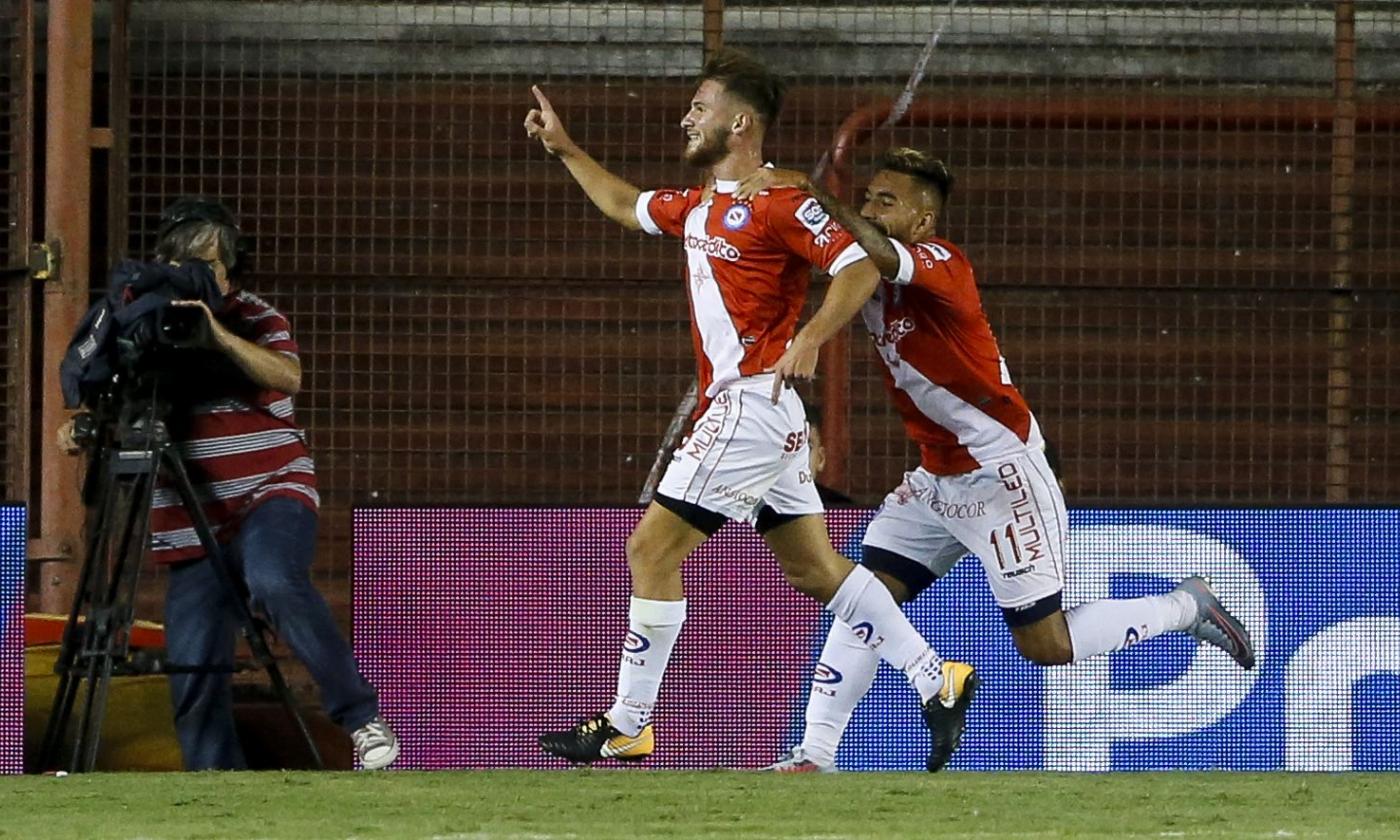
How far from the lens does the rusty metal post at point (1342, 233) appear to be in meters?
9.09

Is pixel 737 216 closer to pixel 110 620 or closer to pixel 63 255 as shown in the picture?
pixel 110 620

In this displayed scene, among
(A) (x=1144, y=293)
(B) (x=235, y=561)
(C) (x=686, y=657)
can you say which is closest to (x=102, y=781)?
(B) (x=235, y=561)

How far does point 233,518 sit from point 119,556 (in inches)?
13.4

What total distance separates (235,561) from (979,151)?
11.5 ft

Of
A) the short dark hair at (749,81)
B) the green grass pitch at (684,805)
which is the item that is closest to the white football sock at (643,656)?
the green grass pitch at (684,805)

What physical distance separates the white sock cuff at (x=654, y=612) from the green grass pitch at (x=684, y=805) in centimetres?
42

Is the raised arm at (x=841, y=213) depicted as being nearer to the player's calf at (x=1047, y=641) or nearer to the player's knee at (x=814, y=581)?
the player's knee at (x=814, y=581)

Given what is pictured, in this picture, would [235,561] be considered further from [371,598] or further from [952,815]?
[952,815]

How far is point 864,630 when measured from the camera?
7.20 meters

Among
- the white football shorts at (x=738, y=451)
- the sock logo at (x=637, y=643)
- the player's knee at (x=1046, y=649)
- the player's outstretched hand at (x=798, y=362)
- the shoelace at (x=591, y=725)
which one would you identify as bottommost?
the shoelace at (x=591, y=725)

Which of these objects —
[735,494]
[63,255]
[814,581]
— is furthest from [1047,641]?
[63,255]

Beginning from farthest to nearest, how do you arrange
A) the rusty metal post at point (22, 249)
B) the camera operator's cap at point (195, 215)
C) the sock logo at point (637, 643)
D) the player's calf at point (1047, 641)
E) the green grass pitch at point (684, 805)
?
the rusty metal post at point (22, 249), the camera operator's cap at point (195, 215), the player's calf at point (1047, 641), the sock logo at point (637, 643), the green grass pitch at point (684, 805)

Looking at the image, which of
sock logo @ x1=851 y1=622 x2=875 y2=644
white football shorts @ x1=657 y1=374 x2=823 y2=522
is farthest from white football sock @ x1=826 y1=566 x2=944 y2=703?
white football shorts @ x1=657 y1=374 x2=823 y2=522

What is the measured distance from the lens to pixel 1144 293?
9.15 meters
